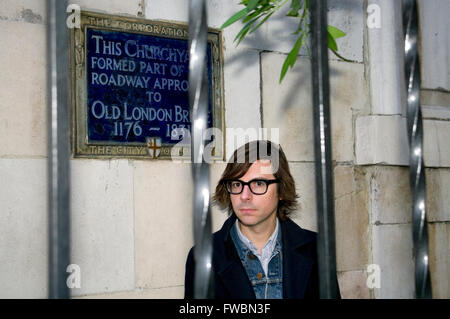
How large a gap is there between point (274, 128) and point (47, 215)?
1540mm

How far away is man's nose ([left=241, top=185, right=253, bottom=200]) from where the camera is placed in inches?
101

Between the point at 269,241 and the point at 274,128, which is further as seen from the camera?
the point at 274,128

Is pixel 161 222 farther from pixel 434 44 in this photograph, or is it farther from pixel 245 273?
pixel 434 44

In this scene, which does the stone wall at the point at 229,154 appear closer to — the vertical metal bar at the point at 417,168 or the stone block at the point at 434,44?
the stone block at the point at 434,44

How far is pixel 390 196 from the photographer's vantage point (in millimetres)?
3611

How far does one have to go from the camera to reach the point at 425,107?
149 inches

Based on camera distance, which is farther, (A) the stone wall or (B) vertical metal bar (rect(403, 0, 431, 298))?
(A) the stone wall

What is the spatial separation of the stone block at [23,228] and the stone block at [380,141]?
7.24ft

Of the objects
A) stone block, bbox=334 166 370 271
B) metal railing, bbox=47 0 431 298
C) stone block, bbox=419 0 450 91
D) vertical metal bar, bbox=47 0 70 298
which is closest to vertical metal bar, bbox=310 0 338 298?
metal railing, bbox=47 0 431 298

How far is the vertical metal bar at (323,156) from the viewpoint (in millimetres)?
→ 1180

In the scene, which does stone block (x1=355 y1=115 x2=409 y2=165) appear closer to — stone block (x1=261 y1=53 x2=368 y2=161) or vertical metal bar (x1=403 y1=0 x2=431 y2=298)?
stone block (x1=261 y1=53 x2=368 y2=161)

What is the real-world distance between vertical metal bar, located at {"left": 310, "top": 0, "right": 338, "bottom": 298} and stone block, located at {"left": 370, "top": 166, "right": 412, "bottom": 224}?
249cm
